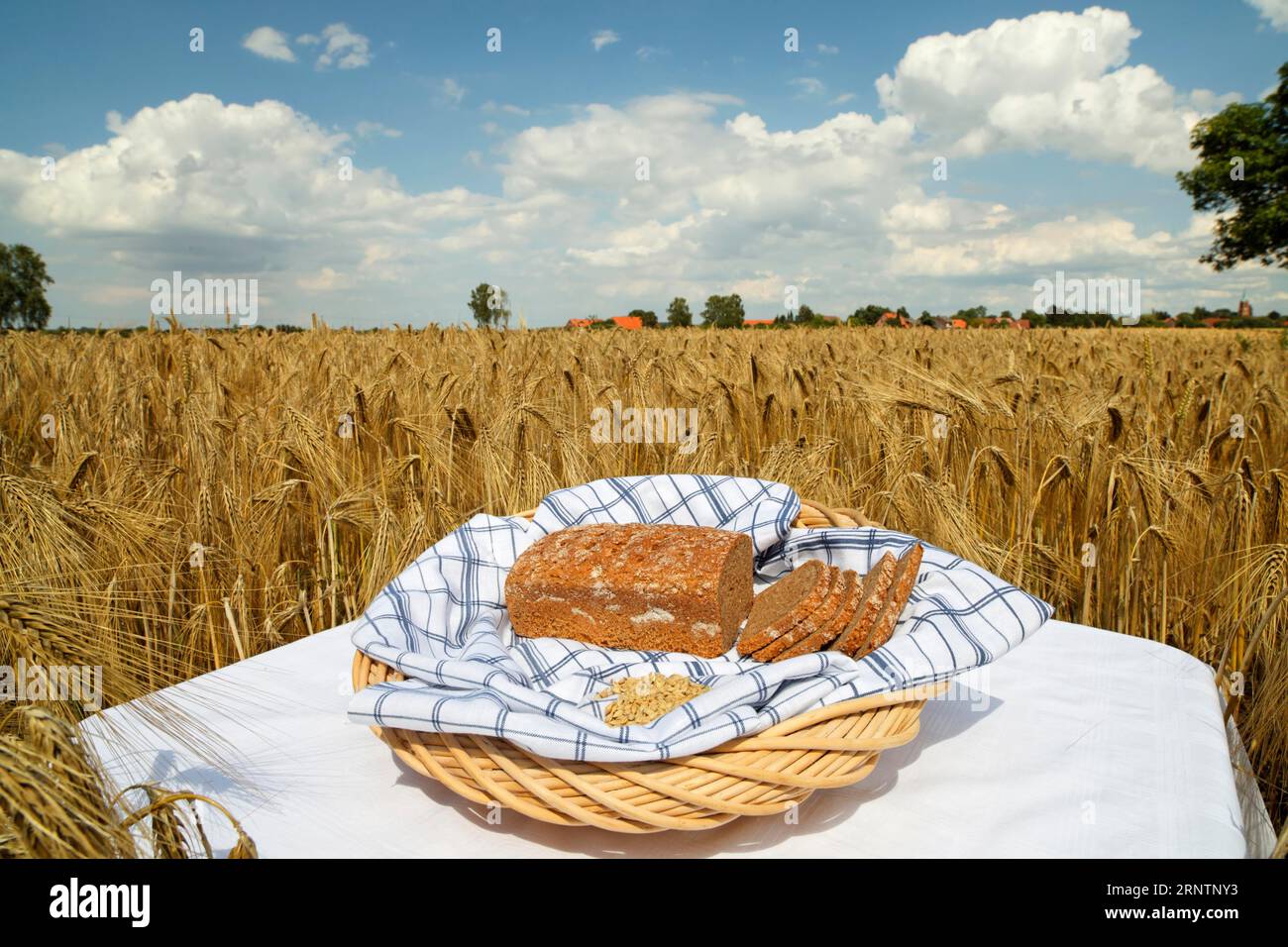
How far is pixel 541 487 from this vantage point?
2.88 metres

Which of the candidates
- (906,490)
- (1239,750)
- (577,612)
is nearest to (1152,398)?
(906,490)

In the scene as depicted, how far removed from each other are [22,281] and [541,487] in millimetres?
68391

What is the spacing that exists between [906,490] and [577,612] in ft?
4.20

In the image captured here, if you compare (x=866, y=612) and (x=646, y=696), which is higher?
(x=866, y=612)

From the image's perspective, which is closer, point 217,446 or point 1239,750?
point 1239,750

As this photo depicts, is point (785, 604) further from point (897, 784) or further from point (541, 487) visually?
point (541, 487)

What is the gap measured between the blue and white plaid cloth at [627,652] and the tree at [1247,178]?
2862 centimetres

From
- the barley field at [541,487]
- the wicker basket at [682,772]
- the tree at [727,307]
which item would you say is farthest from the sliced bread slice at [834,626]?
the tree at [727,307]

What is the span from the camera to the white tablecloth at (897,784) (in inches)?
40.9

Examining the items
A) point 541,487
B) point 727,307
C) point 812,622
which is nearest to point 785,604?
point 812,622

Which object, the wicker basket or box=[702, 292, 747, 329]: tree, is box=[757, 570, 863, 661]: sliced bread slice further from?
box=[702, 292, 747, 329]: tree

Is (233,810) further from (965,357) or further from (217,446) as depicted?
(965,357)

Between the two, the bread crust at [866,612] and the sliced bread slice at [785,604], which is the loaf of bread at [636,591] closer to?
the sliced bread slice at [785,604]
